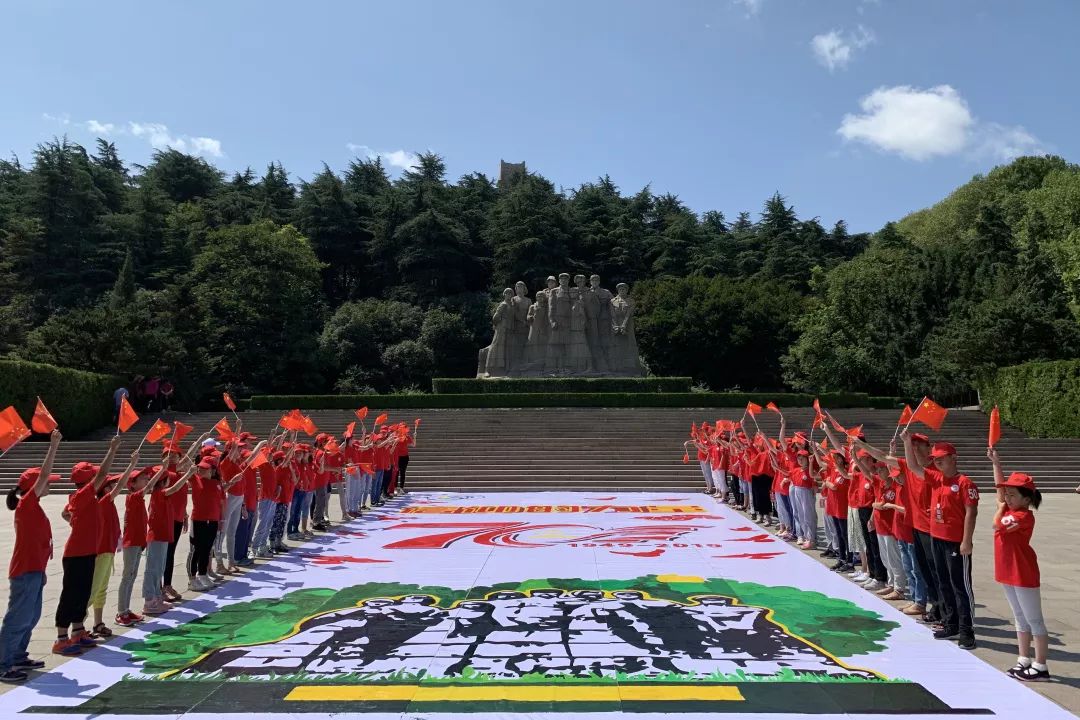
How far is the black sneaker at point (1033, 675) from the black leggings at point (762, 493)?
323 inches

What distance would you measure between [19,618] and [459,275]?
5481cm

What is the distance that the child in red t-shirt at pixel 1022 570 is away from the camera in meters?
5.65

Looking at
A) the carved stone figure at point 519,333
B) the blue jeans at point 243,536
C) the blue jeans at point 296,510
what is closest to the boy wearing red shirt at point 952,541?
the blue jeans at point 243,536

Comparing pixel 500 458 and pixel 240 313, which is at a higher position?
pixel 240 313

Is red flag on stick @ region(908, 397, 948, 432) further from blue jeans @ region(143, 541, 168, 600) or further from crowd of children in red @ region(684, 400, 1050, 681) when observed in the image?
blue jeans @ region(143, 541, 168, 600)

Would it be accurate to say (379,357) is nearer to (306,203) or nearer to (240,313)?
(240,313)

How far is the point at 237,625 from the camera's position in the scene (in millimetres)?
7203

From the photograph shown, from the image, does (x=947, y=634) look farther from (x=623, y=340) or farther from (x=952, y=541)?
(x=623, y=340)

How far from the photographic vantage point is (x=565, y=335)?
3562 cm

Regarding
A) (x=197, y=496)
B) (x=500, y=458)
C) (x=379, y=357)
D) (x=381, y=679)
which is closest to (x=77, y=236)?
(x=379, y=357)

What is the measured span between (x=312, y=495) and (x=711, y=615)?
8.21 meters

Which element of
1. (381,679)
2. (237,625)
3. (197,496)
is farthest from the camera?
(197,496)

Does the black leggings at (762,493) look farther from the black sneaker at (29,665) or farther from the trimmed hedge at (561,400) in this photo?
the trimmed hedge at (561,400)

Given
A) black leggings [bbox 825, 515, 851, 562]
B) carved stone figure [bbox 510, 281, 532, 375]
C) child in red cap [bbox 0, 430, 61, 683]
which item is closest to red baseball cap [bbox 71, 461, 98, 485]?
child in red cap [bbox 0, 430, 61, 683]
